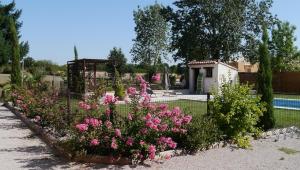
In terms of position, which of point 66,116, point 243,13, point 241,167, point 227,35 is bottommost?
point 241,167

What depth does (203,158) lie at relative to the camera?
24.9 ft

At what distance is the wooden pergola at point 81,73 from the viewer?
24.2m

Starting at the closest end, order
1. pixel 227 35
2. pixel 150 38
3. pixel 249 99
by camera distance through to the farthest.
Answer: pixel 249 99 < pixel 227 35 < pixel 150 38

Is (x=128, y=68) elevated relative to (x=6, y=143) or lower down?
elevated

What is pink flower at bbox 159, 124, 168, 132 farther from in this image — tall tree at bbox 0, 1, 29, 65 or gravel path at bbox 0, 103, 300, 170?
tall tree at bbox 0, 1, 29, 65

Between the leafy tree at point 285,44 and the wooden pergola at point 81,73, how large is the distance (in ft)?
67.2

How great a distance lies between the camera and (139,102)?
26.5 ft

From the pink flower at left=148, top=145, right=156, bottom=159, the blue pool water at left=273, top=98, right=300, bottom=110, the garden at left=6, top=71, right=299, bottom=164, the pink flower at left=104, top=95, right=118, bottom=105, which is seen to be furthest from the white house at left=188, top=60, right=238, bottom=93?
the pink flower at left=148, top=145, right=156, bottom=159

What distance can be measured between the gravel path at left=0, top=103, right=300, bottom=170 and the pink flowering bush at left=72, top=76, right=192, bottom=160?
0.39 meters

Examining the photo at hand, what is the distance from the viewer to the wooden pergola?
2420cm

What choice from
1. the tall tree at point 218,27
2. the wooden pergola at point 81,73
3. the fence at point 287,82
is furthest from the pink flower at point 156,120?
the tall tree at point 218,27

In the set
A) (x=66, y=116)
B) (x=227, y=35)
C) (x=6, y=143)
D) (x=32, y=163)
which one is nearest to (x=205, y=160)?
(x=32, y=163)

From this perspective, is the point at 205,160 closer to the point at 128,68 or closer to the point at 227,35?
the point at 227,35

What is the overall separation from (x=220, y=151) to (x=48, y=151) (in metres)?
3.99
